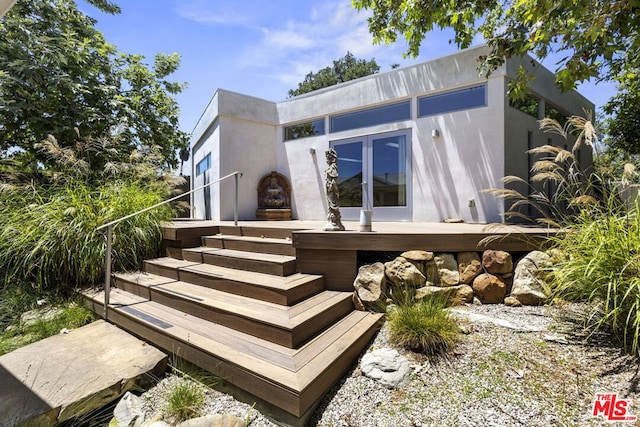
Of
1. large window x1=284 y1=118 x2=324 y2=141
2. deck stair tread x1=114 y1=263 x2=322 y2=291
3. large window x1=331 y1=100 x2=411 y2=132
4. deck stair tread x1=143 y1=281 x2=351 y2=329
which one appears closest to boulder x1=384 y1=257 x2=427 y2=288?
deck stair tread x1=143 y1=281 x2=351 y2=329

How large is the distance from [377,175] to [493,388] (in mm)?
5333

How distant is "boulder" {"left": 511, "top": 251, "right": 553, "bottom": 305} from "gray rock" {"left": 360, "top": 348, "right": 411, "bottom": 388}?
1782mm

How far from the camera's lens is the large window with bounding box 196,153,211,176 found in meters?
9.07

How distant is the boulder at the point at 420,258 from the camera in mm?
3441

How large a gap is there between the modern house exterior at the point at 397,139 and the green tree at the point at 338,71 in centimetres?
1487

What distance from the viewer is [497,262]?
3.42 metres

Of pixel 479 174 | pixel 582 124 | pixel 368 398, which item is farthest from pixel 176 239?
pixel 479 174

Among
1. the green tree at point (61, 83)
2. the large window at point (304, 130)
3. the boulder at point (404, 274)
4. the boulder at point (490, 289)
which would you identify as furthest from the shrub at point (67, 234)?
the boulder at point (490, 289)

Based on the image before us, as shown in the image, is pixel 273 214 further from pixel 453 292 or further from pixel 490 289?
pixel 490 289

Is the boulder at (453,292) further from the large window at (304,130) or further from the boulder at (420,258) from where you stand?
the large window at (304,130)

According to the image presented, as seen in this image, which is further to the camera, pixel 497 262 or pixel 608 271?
pixel 497 262

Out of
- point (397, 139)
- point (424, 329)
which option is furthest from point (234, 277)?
point (397, 139)

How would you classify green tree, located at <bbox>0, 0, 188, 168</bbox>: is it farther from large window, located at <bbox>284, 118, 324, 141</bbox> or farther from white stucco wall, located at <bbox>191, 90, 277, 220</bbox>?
large window, located at <bbox>284, 118, 324, 141</bbox>

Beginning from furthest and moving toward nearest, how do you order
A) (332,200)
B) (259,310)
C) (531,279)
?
1. (332,200)
2. (531,279)
3. (259,310)
